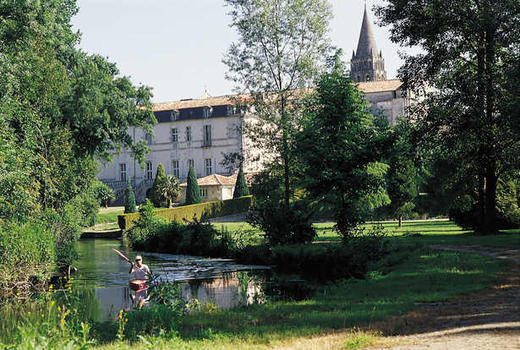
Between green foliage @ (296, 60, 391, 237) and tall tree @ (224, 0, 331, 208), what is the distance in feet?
24.6

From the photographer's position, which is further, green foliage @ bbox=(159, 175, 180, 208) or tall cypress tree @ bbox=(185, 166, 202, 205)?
green foliage @ bbox=(159, 175, 180, 208)

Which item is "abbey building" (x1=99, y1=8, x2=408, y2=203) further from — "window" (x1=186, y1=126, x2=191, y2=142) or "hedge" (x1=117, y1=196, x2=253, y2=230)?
"hedge" (x1=117, y1=196, x2=253, y2=230)

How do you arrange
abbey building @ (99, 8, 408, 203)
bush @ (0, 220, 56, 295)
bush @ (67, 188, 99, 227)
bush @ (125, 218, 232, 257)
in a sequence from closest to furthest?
bush @ (0, 220, 56, 295), bush @ (125, 218, 232, 257), bush @ (67, 188, 99, 227), abbey building @ (99, 8, 408, 203)

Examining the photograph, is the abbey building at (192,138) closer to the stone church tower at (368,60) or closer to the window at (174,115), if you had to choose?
the window at (174,115)

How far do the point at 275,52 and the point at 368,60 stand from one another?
7402 centimetres

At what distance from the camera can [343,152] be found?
17719mm

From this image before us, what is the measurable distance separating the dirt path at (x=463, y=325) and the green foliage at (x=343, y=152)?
7.92 meters

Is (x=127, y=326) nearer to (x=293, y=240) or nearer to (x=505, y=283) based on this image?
(x=505, y=283)

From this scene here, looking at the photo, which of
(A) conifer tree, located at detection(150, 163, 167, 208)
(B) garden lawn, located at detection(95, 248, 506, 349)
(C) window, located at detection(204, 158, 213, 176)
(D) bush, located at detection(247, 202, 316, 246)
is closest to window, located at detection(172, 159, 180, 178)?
(C) window, located at detection(204, 158, 213, 176)

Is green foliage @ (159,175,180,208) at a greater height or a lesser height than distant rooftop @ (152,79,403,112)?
lesser

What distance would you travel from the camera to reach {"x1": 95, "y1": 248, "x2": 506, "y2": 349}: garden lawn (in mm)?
7148

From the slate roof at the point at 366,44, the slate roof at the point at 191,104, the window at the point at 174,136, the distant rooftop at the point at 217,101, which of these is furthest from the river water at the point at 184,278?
the slate roof at the point at 366,44

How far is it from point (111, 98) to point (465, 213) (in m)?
17.6

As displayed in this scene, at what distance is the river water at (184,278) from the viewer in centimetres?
1390
